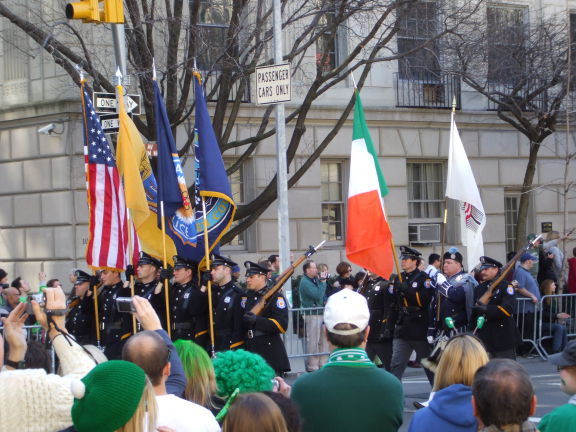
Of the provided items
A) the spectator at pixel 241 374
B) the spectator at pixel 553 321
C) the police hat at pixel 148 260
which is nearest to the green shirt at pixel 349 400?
the spectator at pixel 241 374

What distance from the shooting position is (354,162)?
39.3 ft

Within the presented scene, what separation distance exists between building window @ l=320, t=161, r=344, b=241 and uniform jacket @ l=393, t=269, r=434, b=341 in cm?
915

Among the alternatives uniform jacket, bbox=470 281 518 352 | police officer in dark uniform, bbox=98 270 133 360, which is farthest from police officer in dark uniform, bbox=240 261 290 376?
uniform jacket, bbox=470 281 518 352

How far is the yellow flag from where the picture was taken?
1074 centimetres

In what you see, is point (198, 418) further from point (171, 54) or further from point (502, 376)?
point (171, 54)

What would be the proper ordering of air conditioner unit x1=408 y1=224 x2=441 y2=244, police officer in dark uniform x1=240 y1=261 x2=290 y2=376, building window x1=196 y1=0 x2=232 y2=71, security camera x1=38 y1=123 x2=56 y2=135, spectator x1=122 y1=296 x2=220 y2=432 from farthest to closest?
air conditioner unit x1=408 y1=224 x2=441 y2=244 < security camera x1=38 y1=123 x2=56 y2=135 < building window x1=196 y1=0 x2=232 y2=71 < police officer in dark uniform x1=240 y1=261 x2=290 y2=376 < spectator x1=122 y1=296 x2=220 y2=432

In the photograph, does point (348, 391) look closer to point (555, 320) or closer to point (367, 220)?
point (367, 220)

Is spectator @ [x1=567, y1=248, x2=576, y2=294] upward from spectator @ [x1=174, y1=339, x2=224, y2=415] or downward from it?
downward

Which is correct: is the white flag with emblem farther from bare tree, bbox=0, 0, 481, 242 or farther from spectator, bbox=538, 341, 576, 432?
spectator, bbox=538, 341, 576, 432

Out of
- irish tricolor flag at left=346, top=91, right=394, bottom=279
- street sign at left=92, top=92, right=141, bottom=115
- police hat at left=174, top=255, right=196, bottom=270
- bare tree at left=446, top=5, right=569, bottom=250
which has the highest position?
bare tree at left=446, top=5, right=569, bottom=250

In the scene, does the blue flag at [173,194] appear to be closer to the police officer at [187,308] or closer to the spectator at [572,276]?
the police officer at [187,308]

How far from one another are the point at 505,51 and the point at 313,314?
28.8 feet

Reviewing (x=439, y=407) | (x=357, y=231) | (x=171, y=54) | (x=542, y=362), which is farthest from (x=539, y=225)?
(x=439, y=407)

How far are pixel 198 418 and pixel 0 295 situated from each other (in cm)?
1078
